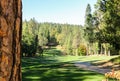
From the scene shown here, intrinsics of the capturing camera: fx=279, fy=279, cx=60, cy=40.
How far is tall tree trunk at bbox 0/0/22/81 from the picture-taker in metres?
1.85

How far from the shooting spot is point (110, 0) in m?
29.9

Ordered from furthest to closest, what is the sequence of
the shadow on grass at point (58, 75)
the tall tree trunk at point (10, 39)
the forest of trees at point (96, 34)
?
the forest of trees at point (96, 34)
the shadow on grass at point (58, 75)
the tall tree trunk at point (10, 39)

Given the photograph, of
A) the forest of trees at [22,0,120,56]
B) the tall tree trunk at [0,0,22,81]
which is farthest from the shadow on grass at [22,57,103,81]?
the tall tree trunk at [0,0,22,81]

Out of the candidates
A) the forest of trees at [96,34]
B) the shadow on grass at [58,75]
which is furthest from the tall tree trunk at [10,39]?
the forest of trees at [96,34]

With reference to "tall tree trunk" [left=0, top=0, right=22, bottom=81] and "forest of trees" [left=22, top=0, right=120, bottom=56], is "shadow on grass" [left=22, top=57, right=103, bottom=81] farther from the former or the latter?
"tall tree trunk" [left=0, top=0, right=22, bottom=81]

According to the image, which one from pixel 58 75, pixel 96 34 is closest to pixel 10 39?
pixel 58 75

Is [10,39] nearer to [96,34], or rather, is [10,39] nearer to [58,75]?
[58,75]

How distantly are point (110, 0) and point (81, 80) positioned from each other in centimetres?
1243

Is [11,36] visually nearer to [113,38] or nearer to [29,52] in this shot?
[113,38]

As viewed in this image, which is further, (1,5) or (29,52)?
(29,52)

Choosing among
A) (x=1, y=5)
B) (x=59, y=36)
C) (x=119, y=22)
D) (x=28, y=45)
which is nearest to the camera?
(x=1, y=5)

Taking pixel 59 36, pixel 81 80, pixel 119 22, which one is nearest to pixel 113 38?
pixel 119 22

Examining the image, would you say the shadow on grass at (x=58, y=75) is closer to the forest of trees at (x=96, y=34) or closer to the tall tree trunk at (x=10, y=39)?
the forest of trees at (x=96, y=34)

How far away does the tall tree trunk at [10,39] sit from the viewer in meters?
1.85
